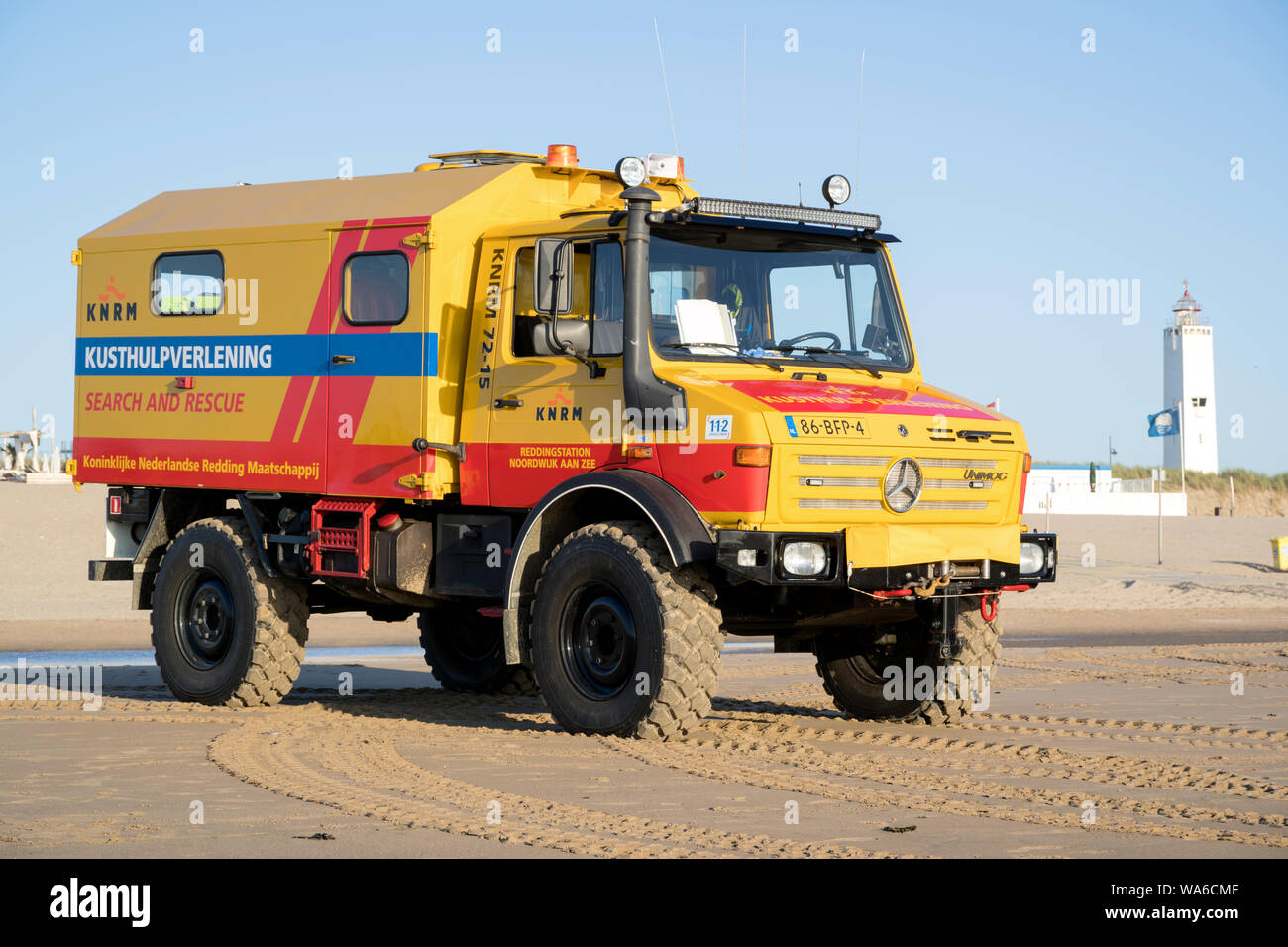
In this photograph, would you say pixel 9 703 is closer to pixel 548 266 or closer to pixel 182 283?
pixel 182 283

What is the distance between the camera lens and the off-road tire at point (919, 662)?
37.6 feet

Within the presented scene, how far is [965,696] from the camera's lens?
11664 mm

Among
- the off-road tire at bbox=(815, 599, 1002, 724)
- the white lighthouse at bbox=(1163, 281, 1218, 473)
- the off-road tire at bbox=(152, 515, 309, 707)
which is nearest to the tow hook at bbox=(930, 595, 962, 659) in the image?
the off-road tire at bbox=(815, 599, 1002, 724)

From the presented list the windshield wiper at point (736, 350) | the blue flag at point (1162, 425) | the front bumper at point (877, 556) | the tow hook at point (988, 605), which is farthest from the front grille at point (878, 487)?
the blue flag at point (1162, 425)

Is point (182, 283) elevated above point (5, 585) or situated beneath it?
elevated above

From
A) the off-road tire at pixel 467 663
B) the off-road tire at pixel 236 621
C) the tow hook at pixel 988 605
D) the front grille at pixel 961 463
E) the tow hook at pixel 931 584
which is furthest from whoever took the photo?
the off-road tire at pixel 467 663

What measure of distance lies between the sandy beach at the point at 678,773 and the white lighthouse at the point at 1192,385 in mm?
73296

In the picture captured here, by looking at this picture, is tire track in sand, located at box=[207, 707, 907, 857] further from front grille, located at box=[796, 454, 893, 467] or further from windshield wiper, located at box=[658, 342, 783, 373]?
windshield wiper, located at box=[658, 342, 783, 373]

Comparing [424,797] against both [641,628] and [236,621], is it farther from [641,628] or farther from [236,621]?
[236,621]

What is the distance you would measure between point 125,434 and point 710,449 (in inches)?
227

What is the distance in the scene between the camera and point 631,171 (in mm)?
10539

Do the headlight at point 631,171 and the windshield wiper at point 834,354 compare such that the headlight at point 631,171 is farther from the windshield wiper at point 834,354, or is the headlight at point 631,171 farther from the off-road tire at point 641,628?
the off-road tire at point 641,628
